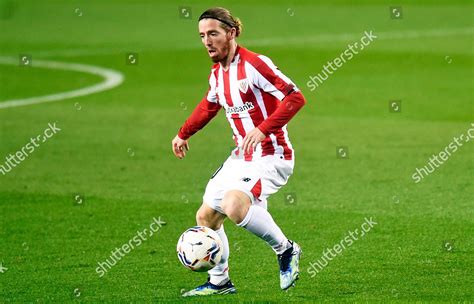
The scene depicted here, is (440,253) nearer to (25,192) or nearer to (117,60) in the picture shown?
(25,192)

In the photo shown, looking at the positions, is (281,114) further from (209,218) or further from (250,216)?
(209,218)

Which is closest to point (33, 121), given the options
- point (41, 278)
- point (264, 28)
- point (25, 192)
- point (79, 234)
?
point (25, 192)

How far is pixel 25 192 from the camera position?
49.8 ft

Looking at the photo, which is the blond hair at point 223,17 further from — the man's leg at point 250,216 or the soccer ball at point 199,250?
the soccer ball at point 199,250

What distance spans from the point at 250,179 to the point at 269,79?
2.80 ft

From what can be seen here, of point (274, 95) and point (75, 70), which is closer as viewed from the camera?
point (274, 95)

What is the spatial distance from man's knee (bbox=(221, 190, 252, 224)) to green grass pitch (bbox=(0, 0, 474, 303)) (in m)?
0.71

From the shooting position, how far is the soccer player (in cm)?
961

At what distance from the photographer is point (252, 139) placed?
9.41m

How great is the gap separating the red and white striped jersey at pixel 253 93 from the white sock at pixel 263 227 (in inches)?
21.7

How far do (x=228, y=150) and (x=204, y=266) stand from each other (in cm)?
858

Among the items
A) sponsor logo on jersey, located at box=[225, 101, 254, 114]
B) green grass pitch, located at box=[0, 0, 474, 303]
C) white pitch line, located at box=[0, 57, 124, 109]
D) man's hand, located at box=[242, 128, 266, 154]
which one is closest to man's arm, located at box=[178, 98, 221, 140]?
sponsor logo on jersey, located at box=[225, 101, 254, 114]

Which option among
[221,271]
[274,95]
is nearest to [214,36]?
[274,95]

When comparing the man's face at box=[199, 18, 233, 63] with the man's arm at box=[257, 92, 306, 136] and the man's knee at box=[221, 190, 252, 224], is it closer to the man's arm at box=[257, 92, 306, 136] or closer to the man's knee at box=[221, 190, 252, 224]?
the man's arm at box=[257, 92, 306, 136]
